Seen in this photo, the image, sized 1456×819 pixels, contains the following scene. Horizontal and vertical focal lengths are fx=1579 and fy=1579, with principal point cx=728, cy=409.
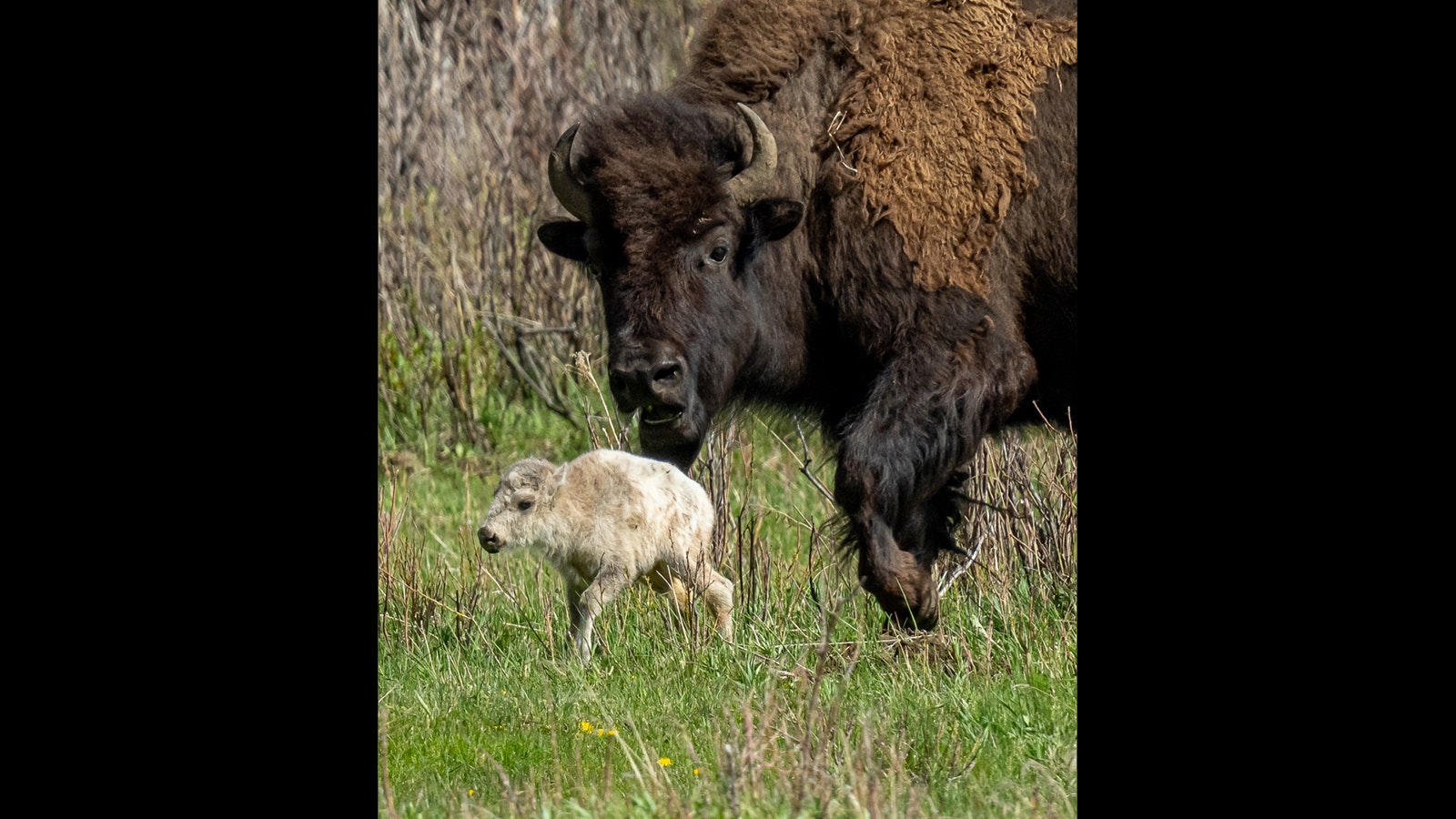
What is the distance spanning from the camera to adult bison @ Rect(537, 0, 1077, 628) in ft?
19.4

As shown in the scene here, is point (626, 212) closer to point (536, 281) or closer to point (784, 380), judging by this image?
point (784, 380)

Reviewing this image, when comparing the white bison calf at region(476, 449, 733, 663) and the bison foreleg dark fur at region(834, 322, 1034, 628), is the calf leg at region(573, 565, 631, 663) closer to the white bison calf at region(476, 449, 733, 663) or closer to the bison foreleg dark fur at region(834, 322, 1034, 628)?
the white bison calf at region(476, 449, 733, 663)

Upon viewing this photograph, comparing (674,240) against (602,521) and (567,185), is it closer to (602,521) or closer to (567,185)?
(567,185)

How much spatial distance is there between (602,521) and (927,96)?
81.7 inches

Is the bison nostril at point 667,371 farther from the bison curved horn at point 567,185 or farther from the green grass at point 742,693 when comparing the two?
the green grass at point 742,693

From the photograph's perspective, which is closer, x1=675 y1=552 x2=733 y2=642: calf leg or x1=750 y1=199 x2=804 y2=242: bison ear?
x1=675 y1=552 x2=733 y2=642: calf leg

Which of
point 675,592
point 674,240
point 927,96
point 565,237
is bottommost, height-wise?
point 675,592

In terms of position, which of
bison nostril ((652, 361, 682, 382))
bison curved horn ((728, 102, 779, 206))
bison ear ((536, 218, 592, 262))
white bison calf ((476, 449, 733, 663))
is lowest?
white bison calf ((476, 449, 733, 663))

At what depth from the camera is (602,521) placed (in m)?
5.80

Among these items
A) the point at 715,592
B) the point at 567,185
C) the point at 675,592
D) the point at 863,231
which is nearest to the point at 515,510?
the point at 675,592

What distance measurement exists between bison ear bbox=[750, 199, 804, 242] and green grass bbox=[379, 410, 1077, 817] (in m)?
1.01

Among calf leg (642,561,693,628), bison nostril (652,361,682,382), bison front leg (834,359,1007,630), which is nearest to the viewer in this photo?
bison nostril (652,361,682,382)

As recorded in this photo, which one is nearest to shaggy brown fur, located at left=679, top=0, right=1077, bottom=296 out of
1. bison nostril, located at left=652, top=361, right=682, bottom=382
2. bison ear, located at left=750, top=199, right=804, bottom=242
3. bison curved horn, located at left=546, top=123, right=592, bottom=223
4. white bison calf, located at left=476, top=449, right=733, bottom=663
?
bison ear, located at left=750, top=199, right=804, bottom=242

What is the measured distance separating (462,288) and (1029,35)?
520cm
